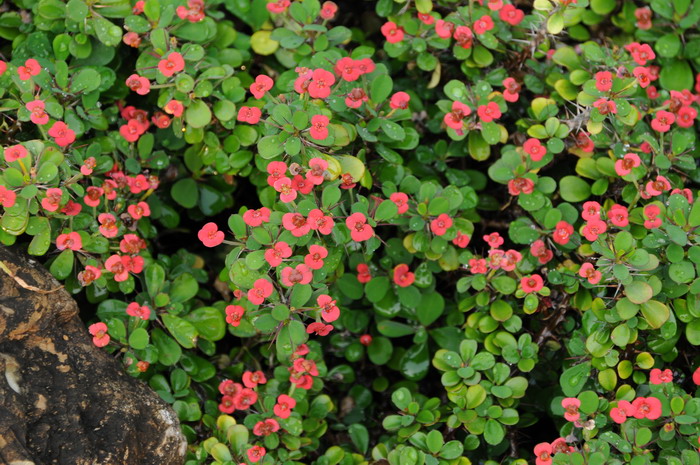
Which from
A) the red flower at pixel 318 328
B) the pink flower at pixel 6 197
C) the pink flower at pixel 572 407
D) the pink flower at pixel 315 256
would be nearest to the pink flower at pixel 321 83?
the pink flower at pixel 315 256

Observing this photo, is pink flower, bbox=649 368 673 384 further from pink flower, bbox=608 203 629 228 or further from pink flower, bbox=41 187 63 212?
pink flower, bbox=41 187 63 212

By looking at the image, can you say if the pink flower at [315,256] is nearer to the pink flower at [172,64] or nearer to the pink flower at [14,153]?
the pink flower at [172,64]

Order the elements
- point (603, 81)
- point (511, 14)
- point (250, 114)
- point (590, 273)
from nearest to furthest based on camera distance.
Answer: point (590, 273) < point (250, 114) < point (603, 81) < point (511, 14)

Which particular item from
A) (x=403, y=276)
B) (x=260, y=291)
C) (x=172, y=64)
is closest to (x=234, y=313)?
(x=260, y=291)

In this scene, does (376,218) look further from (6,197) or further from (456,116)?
(6,197)

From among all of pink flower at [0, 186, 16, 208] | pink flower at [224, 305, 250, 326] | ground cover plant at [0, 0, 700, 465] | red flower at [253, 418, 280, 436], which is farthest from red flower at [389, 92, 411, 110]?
pink flower at [0, 186, 16, 208]

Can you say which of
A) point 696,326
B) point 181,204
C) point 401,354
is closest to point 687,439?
point 696,326

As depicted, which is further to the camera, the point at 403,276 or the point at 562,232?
the point at 403,276
